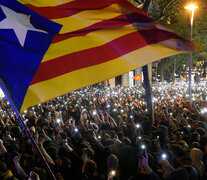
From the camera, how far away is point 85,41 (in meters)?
3.78

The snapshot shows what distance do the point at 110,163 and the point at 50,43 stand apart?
2666mm

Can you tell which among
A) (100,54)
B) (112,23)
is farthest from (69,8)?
(100,54)

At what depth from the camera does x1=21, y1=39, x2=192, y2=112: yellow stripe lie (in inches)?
132

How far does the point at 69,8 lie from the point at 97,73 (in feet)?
3.78

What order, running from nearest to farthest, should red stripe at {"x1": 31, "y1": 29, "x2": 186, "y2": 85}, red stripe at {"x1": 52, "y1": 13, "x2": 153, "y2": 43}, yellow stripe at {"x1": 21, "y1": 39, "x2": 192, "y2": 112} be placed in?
yellow stripe at {"x1": 21, "y1": 39, "x2": 192, "y2": 112}
red stripe at {"x1": 31, "y1": 29, "x2": 186, "y2": 85}
red stripe at {"x1": 52, "y1": 13, "x2": 153, "y2": 43}

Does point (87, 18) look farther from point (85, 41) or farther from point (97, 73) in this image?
point (97, 73)

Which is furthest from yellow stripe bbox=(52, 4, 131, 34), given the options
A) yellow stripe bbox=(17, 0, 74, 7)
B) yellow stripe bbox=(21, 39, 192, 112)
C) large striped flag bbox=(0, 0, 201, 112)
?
yellow stripe bbox=(21, 39, 192, 112)

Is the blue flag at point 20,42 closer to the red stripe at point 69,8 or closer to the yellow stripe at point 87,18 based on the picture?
Answer: the red stripe at point 69,8

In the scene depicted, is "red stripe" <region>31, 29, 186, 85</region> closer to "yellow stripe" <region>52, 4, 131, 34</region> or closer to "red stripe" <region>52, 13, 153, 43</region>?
"red stripe" <region>52, 13, 153, 43</region>

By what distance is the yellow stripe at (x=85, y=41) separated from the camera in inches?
143

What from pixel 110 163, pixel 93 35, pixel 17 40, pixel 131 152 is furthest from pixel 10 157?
pixel 93 35

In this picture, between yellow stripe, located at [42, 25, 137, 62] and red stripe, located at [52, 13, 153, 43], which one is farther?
red stripe, located at [52, 13, 153, 43]

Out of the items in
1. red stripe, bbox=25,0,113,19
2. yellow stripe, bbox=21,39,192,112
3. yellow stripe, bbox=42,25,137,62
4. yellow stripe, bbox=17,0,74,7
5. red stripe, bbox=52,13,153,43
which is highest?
yellow stripe, bbox=17,0,74,7

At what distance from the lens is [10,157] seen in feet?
18.6
